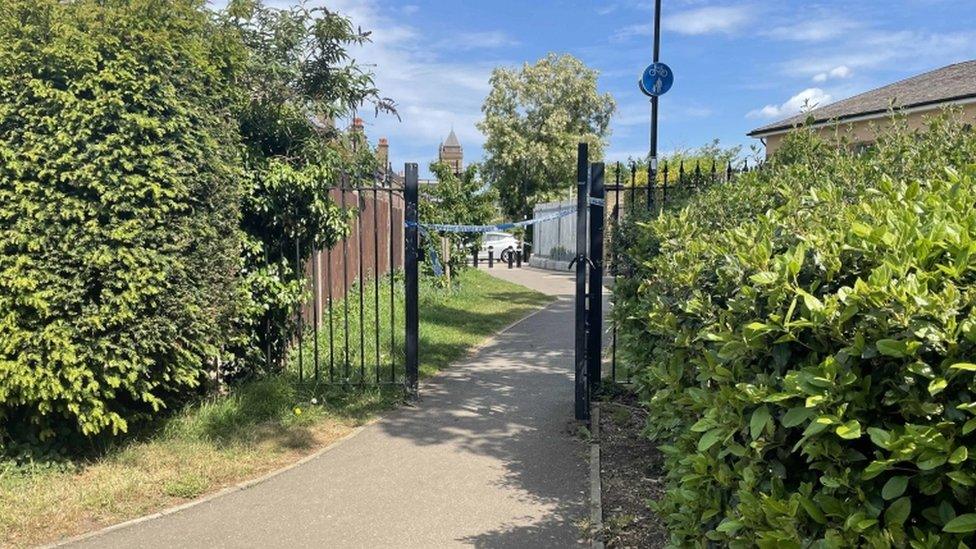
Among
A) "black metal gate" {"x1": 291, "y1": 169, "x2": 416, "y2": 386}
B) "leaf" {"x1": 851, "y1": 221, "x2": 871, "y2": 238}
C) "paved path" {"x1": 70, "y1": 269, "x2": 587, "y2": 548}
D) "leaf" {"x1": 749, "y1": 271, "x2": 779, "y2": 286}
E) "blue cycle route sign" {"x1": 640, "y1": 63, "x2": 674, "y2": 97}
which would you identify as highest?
"blue cycle route sign" {"x1": 640, "y1": 63, "x2": 674, "y2": 97}

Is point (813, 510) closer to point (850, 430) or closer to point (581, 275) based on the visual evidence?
point (850, 430)

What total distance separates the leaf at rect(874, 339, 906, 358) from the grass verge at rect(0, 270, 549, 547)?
4512mm

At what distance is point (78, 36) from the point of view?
189 inches

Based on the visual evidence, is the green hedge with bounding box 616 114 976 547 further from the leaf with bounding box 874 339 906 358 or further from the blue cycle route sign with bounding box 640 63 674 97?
the blue cycle route sign with bounding box 640 63 674 97

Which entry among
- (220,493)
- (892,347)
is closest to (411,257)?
(220,493)

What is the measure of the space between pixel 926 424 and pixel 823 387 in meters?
0.22

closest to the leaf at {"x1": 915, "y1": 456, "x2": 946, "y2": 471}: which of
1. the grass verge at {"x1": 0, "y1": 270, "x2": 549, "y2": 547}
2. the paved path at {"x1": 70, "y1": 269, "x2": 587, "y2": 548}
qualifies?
the paved path at {"x1": 70, "y1": 269, "x2": 587, "y2": 548}

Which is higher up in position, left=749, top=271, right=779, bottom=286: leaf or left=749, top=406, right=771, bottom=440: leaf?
left=749, top=271, right=779, bottom=286: leaf

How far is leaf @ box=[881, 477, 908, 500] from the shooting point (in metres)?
1.58

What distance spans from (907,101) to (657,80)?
6049 millimetres

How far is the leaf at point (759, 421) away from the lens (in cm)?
188

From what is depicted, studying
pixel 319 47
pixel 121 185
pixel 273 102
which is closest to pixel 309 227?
pixel 273 102

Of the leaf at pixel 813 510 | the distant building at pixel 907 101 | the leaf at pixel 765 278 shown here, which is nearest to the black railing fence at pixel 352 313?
the leaf at pixel 765 278

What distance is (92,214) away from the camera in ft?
15.5
